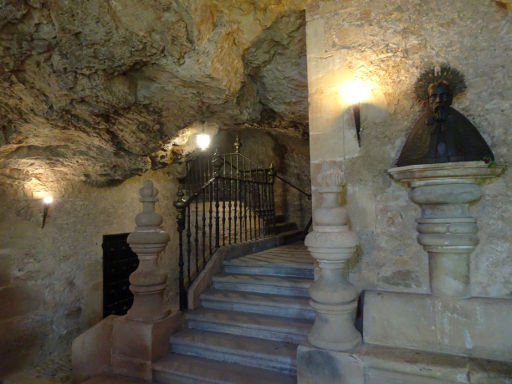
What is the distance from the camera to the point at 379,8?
248 centimetres

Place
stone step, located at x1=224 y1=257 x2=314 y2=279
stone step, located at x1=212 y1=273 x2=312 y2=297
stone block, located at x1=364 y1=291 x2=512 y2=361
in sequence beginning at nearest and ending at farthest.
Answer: stone block, located at x1=364 y1=291 x2=512 y2=361, stone step, located at x1=212 y1=273 x2=312 y2=297, stone step, located at x1=224 y1=257 x2=314 y2=279

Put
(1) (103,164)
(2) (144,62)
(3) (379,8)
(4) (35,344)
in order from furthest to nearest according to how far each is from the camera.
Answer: (1) (103,164), (4) (35,344), (2) (144,62), (3) (379,8)

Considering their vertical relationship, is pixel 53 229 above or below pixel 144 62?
below

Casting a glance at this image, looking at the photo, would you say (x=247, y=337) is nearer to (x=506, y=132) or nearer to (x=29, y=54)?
(x=506, y=132)

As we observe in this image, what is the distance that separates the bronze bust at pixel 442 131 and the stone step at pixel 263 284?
1803 millimetres

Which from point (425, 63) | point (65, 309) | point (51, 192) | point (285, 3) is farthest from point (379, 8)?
point (65, 309)

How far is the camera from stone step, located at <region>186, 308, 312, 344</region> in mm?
2911

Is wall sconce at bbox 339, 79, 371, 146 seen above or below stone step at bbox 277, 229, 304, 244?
above

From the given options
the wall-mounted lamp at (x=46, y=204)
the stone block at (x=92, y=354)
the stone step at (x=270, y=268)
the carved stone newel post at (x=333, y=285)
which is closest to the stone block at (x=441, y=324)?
the carved stone newel post at (x=333, y=285)

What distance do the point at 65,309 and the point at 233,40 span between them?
4.50m

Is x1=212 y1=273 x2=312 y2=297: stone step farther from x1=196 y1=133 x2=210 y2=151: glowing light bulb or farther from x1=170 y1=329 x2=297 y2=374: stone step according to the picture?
x1=196 y1=133 x2=210 y2=151: glowing light bulb

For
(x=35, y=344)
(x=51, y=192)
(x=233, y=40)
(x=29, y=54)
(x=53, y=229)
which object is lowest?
(x=35, y=344)

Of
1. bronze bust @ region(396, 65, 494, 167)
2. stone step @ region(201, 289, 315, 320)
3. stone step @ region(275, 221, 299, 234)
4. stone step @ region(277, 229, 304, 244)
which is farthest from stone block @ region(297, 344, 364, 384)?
stone step @ region(275, 221, 299, 234)

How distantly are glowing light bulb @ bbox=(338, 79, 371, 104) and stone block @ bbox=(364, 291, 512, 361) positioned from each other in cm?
149
